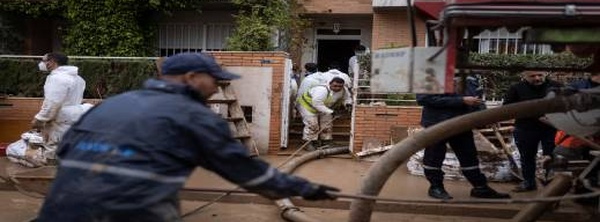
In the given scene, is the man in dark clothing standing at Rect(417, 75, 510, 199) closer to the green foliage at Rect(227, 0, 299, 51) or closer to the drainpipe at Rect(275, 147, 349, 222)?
the drainpipe at Rect(275, 147, 349, 222)

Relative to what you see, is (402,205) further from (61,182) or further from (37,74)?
(37,74)

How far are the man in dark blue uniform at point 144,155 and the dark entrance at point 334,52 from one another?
12.4 m

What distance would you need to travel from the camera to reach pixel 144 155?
2824 millimetres

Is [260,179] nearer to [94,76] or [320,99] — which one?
[320,99]

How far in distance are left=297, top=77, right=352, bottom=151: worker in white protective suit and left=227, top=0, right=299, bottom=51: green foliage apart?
1.33 meters

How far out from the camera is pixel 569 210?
6.27 m

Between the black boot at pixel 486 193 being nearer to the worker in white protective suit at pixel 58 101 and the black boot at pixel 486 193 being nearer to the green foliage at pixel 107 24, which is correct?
the worker in white protective suit at pixel 58 101

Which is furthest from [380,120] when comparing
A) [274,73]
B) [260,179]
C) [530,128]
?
[260,179]

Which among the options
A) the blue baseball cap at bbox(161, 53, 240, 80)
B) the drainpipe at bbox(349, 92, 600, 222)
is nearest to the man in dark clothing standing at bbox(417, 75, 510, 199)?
the drainpipe at bbox(349, 92, 600, 222)

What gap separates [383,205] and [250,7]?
294 inches

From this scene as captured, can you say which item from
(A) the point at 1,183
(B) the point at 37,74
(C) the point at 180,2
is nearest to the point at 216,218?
(A) the point at 1,183

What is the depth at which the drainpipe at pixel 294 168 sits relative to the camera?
5.91 m

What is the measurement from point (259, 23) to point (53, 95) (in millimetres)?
4331

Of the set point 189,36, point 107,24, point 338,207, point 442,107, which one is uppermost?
point 107,24
